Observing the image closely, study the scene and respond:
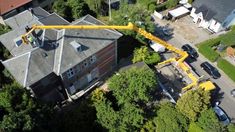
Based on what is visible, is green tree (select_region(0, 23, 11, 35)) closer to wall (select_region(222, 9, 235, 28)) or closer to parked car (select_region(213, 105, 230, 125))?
parked car (select_region(213, 105, 230, 125))

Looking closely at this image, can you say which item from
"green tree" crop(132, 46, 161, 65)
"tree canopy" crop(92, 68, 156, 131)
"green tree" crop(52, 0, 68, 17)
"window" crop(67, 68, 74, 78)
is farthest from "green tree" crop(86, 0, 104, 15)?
"tree canopy" crop(92, 68, 156, 131)

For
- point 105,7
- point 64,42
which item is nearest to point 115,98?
point 64,42

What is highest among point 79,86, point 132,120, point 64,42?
point 64,42

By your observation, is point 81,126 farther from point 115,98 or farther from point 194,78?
point 194,78

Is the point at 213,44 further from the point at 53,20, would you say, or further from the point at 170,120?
the point at 53,20

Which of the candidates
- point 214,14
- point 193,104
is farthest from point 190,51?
point 193,104

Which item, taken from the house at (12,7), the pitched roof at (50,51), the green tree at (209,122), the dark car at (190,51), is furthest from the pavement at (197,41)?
the house at (12,7)
